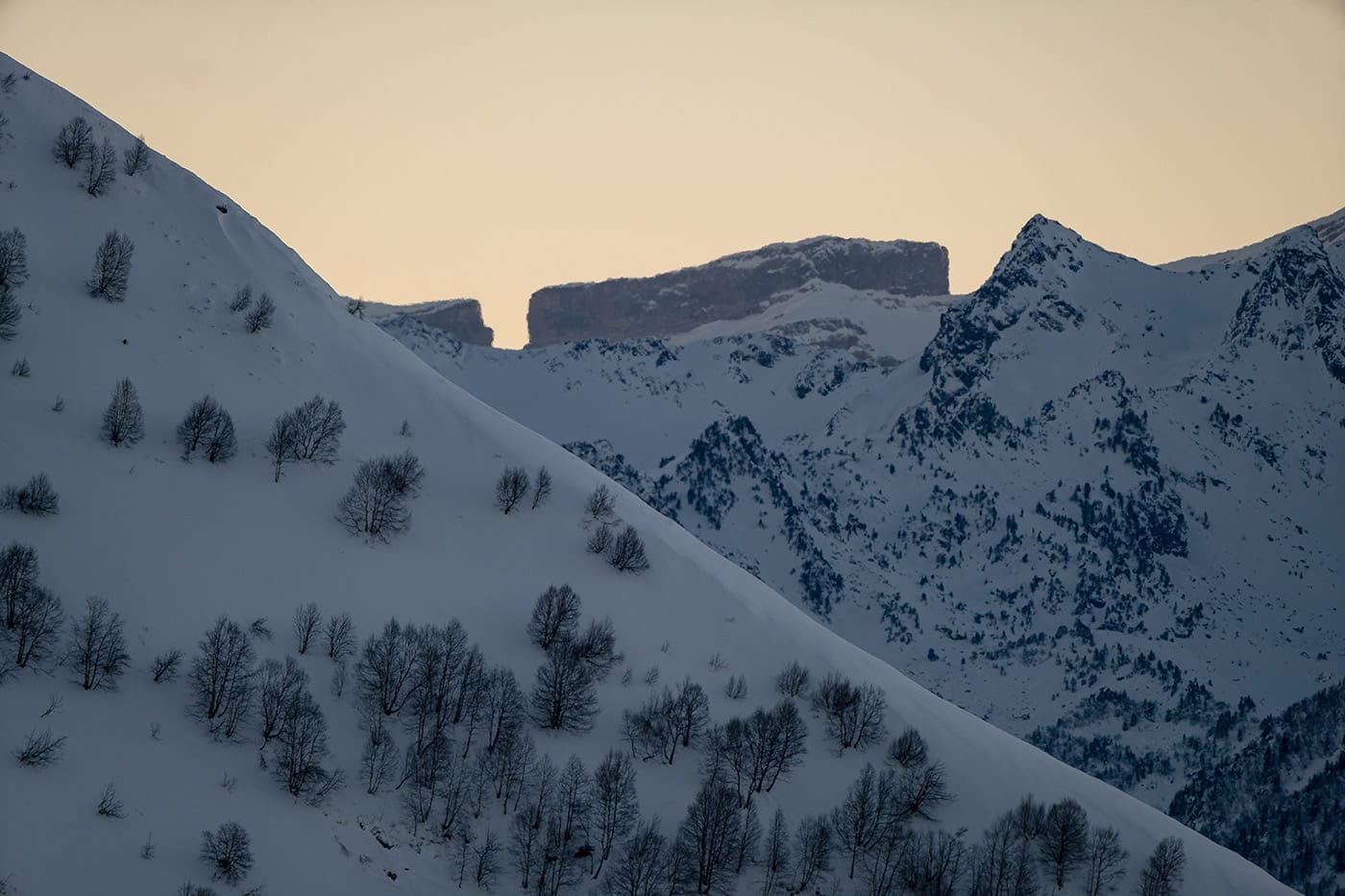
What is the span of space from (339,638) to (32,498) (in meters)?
→ 24.1

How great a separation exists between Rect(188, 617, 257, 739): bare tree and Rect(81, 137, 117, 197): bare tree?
57266mm

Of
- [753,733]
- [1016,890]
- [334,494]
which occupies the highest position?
[334,494]

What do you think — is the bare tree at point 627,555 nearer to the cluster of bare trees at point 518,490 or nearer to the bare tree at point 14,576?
the cluster of bare trees at point 518,490

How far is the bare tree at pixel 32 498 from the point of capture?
115125 millimetres

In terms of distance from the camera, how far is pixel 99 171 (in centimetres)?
15138

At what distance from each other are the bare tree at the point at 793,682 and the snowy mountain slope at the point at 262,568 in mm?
1260

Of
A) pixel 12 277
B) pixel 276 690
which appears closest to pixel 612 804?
pixel 276 690

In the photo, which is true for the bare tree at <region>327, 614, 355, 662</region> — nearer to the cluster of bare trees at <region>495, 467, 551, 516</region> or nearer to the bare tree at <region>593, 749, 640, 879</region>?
the bare tree at <region>593, 749, 640, 879</region>

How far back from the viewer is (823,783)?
126 metres

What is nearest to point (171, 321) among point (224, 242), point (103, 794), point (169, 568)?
point (224, 242)

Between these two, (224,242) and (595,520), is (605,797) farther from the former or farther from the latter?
(224,242)

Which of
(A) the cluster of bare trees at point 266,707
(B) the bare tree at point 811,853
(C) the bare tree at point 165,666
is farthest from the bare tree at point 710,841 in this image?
A: (C) the bare tree at point 165,666

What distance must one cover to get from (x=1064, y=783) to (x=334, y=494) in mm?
67305

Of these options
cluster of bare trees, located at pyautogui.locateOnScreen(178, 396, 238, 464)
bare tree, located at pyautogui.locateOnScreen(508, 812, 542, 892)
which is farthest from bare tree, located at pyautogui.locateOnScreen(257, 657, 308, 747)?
cluster of bare trees, located at pyautogui.locateOnScreen(178, 396, 238, 464)
